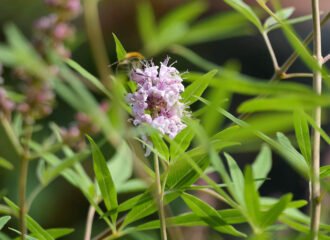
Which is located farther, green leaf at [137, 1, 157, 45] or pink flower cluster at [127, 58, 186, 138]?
pink flower cluster at [127, 58, 186, 138]

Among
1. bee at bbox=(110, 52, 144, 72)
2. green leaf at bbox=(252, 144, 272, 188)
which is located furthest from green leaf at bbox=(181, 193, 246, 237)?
green leaf at bbox=(252, 144, 272, 188)

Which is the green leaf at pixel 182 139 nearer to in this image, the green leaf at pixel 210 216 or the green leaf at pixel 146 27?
the green leaf at pixel 210 216

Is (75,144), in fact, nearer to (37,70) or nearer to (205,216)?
(205,216)

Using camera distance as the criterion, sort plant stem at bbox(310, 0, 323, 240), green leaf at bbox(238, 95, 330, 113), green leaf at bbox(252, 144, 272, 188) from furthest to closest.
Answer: green leaf at bbox(252, 144, 272, 188), plant stem at bbox(310, 0, 323, 240), green leaf at bbox(238, 95, 330, 113)

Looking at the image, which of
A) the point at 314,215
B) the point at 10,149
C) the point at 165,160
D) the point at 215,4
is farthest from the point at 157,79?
the point at 215,4

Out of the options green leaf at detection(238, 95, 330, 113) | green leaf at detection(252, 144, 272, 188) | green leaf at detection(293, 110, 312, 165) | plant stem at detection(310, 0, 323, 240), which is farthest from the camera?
green leaf at detection(252, 144, 272, 188)

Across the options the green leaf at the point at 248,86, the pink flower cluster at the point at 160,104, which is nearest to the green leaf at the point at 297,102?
the green leaf at the point at 248,86

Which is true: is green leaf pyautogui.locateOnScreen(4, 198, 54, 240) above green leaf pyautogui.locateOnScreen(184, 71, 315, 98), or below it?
below

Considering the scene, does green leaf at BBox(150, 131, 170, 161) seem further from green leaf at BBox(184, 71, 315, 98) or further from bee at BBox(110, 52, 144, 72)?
green leaf at BBox(184, 71, 315, 98)
